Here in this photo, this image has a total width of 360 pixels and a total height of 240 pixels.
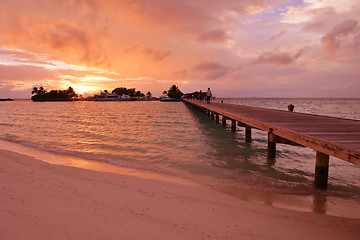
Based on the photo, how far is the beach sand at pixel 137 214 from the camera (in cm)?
314

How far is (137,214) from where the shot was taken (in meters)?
3.74

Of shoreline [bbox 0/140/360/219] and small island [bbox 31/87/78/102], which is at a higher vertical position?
small island [bbox 31/87/78/102]

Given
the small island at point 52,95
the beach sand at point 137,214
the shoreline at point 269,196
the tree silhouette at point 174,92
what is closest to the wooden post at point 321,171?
the shoreline at point 269,196

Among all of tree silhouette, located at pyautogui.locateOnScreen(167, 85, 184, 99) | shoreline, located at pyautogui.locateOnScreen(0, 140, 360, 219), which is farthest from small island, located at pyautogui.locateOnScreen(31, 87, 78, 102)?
shoreline, located at pyautogui.locateOnScreen(0, 140, 360, 219)

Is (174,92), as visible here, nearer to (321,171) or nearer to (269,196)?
(321,171)

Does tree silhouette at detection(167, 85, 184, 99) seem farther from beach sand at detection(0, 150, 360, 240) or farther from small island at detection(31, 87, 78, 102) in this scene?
beach sand at detection(0, 150, 360, 240)

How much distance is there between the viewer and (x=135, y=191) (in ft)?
16.4

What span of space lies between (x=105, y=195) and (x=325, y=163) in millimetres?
5654

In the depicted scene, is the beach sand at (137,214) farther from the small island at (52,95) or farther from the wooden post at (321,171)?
the small island at (52,95)

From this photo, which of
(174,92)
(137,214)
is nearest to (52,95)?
(174,92)

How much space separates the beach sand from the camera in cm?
314

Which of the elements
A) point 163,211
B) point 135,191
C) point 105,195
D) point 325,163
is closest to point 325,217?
point 325,163

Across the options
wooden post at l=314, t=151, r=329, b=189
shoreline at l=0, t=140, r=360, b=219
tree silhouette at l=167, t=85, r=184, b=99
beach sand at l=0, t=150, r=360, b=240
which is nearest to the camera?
beach sand at l=0, t=150, r=360, b=240

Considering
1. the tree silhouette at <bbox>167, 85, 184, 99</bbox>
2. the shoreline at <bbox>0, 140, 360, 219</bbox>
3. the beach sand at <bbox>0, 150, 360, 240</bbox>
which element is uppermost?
the tree silhouette at <bbox>167, 85, 184, 99</bbox>
